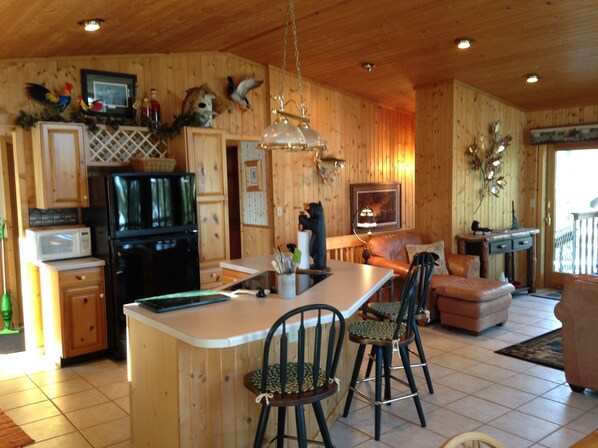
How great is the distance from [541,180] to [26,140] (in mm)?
6300

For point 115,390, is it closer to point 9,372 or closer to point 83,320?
point 83,320

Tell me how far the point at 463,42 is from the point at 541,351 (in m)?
2.81

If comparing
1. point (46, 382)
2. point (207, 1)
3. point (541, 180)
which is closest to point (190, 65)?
point (207, 1)

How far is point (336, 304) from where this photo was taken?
9.11 feet

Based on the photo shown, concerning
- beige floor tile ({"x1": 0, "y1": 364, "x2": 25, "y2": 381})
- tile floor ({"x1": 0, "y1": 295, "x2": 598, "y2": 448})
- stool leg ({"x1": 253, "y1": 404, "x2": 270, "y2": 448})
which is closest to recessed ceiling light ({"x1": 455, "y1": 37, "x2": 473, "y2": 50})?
tile floor ({"x1": 0, "y1": 295, "x2": 598, "y2": 448})

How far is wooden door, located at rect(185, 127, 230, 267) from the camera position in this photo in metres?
5.11

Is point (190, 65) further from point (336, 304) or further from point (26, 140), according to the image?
point (336, 304)

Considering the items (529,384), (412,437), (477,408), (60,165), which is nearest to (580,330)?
(529,384)

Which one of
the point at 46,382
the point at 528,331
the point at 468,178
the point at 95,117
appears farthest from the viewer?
the point at 468,178

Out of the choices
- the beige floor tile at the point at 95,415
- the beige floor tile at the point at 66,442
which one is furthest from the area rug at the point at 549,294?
the beige floor tile at the point at 66,442

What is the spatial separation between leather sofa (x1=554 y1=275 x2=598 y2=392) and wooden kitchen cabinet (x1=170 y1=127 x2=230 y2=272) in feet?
10.3

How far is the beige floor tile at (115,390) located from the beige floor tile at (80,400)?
0.04 meters

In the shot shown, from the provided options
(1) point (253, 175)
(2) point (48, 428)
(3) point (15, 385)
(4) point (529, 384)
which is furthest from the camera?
(1) point (253, 175)

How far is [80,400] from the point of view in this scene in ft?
12.3
